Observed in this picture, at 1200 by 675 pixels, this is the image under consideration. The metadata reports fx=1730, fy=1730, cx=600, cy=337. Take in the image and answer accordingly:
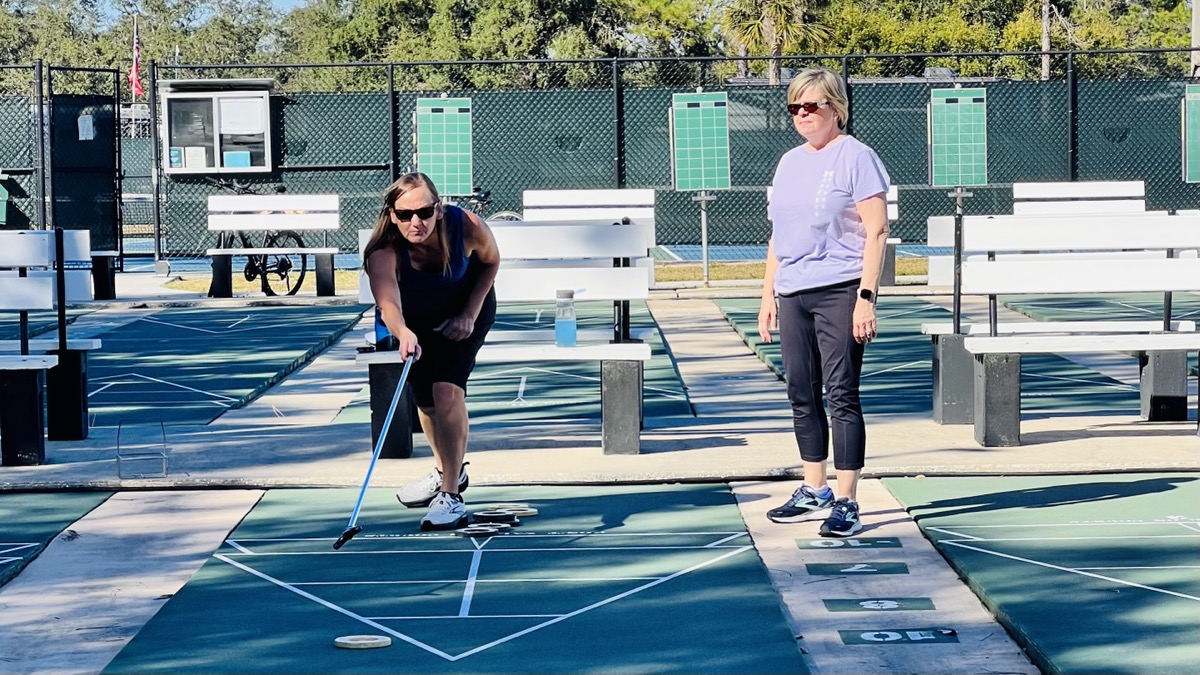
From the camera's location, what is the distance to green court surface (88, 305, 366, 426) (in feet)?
36.9

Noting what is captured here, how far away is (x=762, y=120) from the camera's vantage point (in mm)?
25766

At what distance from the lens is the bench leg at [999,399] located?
871 centimetres

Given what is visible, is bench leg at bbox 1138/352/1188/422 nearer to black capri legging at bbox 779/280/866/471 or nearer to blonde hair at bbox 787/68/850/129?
black capri legging at bbox 779/280/866/471

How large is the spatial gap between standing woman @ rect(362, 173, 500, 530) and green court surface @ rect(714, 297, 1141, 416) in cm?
401

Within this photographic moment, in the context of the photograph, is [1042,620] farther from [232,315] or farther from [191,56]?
[191,56]

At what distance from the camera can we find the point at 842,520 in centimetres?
684

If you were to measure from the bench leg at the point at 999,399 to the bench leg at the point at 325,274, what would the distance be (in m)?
12.2

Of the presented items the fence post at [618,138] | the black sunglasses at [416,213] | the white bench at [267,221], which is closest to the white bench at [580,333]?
the black sunglasses at [416,213]

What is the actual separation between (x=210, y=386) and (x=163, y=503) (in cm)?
450

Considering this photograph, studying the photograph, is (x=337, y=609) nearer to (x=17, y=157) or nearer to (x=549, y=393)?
(x=549, y=393)

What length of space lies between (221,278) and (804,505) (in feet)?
45.6

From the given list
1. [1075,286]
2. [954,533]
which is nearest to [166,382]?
[1075,286]

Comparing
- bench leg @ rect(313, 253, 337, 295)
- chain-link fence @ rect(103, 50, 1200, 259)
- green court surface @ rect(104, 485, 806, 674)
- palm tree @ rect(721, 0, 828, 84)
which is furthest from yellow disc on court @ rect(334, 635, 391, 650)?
palm tree @ rect(721, 0, 828, 84)

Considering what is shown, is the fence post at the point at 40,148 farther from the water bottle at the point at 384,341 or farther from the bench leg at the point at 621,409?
the bench leg at the point at 621,409
